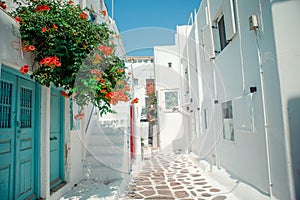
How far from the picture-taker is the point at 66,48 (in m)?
3.26

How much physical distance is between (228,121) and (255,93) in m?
1.99

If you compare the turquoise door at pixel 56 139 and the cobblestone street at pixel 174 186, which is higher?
the turquoise door at pixel 56 139

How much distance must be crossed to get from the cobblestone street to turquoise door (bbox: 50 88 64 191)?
1720 mm

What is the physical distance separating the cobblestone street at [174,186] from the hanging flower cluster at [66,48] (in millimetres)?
3049

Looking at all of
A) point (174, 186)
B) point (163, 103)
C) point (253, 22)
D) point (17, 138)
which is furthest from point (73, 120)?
point (163, 103)

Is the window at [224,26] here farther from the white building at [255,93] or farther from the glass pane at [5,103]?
the glass pane at [5,103]

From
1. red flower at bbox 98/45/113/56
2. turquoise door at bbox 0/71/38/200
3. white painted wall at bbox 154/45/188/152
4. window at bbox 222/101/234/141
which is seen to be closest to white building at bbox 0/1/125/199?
turquoise door at bbox 0/71/38/200

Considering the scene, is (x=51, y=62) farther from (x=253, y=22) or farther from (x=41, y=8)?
(x=253, y=22)

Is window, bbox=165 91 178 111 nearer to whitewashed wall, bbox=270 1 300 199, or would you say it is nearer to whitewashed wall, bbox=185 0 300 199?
whitewashed wall, bbox=185 0 300 199

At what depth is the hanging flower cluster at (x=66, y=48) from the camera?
3227mm

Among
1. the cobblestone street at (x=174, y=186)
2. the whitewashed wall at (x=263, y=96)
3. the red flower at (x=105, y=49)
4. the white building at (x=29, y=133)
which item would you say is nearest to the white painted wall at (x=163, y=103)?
the cobblestone street at (x=174, y=186)

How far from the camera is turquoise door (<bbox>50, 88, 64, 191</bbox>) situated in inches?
185

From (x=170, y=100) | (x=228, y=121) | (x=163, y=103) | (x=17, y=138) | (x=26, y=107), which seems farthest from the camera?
(x=170, y=100)

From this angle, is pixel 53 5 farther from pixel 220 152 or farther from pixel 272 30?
pixel 220 152
